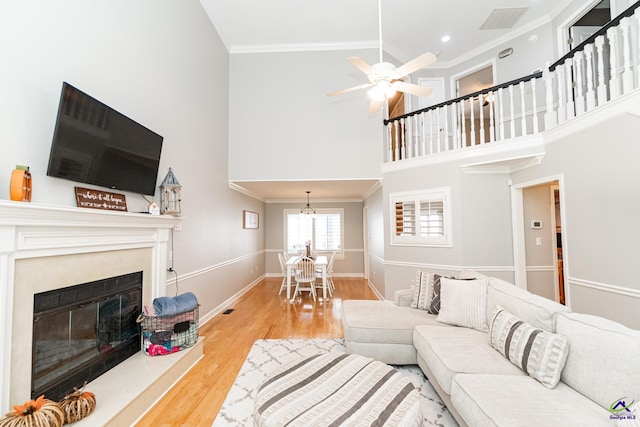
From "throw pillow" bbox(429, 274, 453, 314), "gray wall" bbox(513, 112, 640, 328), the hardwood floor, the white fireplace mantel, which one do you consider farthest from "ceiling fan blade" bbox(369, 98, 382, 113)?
the hardwood floor

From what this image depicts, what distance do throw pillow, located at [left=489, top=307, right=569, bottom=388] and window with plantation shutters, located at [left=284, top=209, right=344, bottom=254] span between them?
6.12 metres

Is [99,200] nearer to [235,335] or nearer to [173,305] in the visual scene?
[173,305]

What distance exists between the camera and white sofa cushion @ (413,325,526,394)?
6.01 feet

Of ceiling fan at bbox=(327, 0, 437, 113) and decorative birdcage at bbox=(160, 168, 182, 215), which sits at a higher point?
ceiling fan at bbox=(327, 0, 437, 113)

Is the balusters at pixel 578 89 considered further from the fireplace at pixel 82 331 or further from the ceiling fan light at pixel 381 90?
the fireplace at pixel 82 331

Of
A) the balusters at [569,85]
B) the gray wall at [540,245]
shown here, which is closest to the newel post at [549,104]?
the balusters at [569,85]

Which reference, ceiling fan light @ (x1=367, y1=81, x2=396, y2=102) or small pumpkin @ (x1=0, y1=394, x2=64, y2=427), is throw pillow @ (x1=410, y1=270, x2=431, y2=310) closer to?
ceiling fan light @ (x1=367, y1=81, x2=396, y2=102)

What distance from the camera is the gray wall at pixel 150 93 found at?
173 cm

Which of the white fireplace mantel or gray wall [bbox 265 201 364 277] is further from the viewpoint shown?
gray wall [bbox 265 201 364 277]

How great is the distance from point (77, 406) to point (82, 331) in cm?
62

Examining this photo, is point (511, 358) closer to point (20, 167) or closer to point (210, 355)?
point (210, 355)

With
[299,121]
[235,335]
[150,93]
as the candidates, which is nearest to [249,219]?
[299,121]

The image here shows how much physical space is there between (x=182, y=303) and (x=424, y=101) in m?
5.95

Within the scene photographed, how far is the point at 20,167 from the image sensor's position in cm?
160
